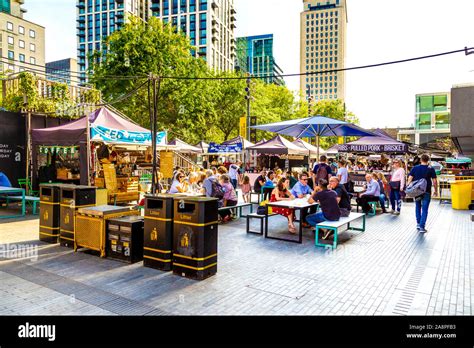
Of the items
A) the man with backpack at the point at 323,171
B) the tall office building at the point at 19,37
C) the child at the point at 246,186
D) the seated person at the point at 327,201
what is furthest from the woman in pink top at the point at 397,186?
the tall office building at the point at 19,37

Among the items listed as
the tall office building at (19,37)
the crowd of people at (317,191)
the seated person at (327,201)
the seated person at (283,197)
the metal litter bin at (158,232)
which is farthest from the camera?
the tall office building at (19,37)

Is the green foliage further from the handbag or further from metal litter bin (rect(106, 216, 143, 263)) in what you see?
the handbag

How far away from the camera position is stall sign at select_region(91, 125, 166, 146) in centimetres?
1150

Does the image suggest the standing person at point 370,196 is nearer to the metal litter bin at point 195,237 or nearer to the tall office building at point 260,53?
the metal litter bin at point 195,237

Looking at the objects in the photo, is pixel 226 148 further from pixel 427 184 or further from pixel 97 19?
Answer: pixel 97 19

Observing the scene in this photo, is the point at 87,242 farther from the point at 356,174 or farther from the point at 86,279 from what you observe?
the point at 356,174

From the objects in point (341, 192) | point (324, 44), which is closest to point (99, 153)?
point (341, 192)

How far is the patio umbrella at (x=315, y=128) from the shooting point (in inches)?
431

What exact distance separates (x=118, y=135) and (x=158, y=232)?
728 centimetres

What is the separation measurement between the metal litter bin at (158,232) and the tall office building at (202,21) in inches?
2935

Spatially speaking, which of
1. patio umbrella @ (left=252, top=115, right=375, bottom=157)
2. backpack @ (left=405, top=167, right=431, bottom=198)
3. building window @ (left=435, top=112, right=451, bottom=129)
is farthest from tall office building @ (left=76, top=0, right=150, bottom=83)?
backpack @ (left=405, top=167, right=431, bottom=198)

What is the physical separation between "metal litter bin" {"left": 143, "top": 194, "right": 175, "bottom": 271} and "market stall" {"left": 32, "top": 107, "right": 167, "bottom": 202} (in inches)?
259

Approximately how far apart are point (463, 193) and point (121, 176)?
13.5m
